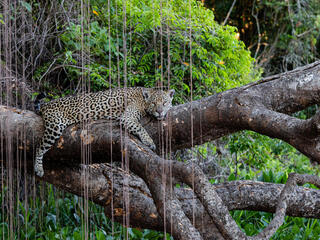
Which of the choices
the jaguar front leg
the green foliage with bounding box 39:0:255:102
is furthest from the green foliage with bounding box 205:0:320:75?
the jaguar front leg

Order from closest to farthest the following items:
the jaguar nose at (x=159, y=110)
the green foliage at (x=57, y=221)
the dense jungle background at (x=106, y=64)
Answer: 1. the jaguar nose at (x=159, y=110)
2. the dense jungle background at (x=106, y=64)
3. the green foliage at (x=57, y=221)

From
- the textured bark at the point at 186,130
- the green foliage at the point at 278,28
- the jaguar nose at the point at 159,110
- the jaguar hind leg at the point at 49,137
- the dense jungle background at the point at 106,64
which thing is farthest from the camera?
the green foliage at the point at 278,28

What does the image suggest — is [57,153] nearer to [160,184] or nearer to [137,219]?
[137,219]

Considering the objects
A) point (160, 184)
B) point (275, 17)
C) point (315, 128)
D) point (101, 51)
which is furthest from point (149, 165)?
point (275, 17)

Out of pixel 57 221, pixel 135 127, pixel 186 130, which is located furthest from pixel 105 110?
pixel 57 221

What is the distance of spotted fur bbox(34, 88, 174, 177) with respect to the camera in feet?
13.6

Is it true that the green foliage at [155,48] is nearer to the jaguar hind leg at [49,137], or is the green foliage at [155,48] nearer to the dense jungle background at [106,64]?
the dense jungle background at [106,64]

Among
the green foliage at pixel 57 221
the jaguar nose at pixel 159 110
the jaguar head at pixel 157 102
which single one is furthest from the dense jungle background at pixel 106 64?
the jaguar nose at pixel 159 110

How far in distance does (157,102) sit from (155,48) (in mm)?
1974

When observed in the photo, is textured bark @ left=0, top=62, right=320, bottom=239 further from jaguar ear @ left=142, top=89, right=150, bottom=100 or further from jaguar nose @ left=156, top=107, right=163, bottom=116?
jaguar ear @ left=142, top=89, right=150, bottom=100

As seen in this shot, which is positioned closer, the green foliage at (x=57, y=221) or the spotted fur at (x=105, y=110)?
the spotted fur at (x=105, y=110)

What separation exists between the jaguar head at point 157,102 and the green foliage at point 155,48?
93 centimetres

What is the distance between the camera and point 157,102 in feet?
15.3

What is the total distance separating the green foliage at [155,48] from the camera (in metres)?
6.07
